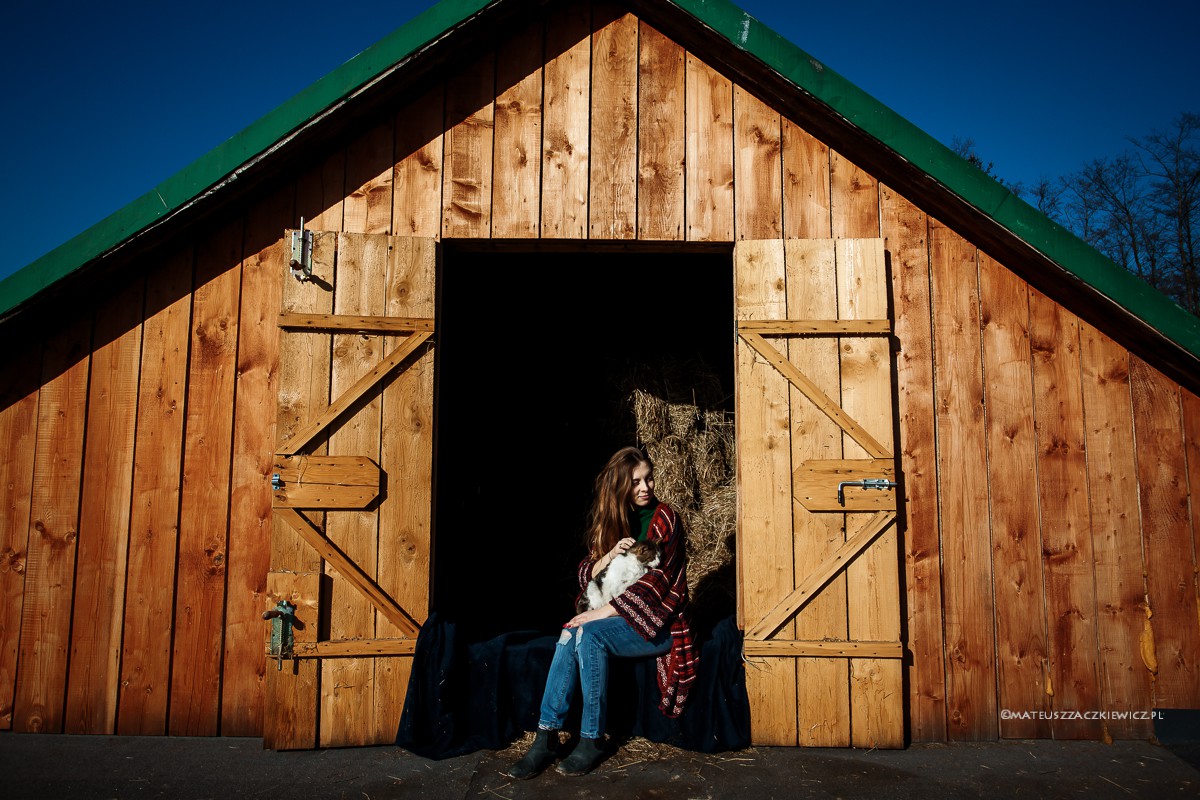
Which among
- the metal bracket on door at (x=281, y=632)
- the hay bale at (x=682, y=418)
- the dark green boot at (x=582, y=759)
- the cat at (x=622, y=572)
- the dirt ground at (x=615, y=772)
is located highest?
the hay bale at (x=682, y=418)

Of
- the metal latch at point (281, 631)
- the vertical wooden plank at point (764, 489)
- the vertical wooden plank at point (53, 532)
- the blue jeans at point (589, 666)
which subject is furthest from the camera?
the vertical wooden plank at point (53, 532)

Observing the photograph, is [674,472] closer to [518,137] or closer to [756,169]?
[756,169]

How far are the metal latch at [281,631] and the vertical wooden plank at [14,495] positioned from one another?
4.63ft

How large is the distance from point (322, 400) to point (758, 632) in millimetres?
2456

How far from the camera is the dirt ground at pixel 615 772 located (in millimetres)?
3113

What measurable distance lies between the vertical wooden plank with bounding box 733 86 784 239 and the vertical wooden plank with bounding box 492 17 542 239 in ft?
3.50

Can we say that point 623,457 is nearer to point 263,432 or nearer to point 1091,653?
point 263,432

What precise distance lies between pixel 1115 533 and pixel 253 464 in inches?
176

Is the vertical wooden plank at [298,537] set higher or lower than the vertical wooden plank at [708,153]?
lower

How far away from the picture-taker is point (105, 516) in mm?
3783

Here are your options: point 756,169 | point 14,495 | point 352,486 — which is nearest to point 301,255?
point 352,486

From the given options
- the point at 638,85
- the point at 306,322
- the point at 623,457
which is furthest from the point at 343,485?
the point at 638,85

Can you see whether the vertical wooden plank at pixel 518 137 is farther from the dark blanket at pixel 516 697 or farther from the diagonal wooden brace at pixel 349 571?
the dark blanket at pixel 516 697

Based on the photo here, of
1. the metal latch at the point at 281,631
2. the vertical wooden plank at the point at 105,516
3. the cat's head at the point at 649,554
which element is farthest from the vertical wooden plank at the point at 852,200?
the vertical wooden plank at the point at 105,516
